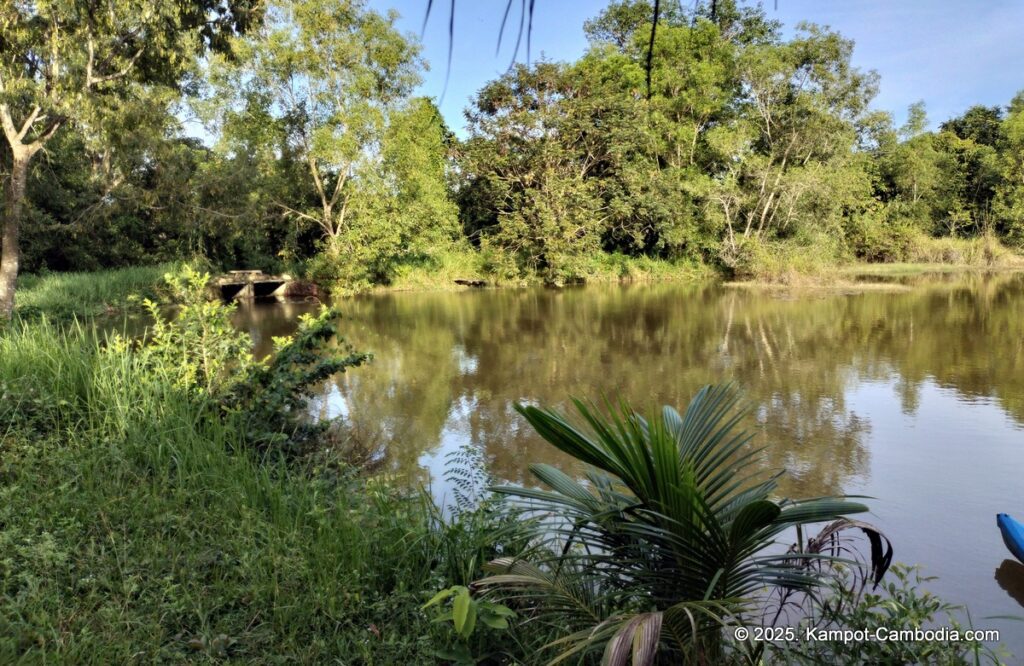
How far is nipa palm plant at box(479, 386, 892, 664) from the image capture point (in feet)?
5.17

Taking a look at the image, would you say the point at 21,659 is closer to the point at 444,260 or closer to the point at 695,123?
the point at 444,260

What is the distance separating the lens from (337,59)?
18.2 metres

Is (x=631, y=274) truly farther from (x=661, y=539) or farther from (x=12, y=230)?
(x=661, y=539)

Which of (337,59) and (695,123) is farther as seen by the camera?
(695,123)

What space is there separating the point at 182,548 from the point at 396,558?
2.71 ft

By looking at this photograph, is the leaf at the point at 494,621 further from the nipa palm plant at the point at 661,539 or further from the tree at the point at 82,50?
the tree at the point at 82,50

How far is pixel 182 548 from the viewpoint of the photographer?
250cm

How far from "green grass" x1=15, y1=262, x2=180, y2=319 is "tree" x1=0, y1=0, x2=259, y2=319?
2.33m

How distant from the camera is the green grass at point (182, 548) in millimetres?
1971

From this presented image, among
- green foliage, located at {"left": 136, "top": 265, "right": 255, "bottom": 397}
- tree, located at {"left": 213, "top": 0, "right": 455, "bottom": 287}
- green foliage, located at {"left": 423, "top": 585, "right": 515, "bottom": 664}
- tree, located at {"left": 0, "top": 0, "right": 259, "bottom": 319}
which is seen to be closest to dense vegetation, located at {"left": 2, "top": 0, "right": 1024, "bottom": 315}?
tree, located at {"left": 213, "top": 0, "right": 455, "bottom": 287}

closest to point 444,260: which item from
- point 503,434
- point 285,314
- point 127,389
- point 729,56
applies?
point 285,314

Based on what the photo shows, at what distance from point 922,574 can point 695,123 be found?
22617 mm

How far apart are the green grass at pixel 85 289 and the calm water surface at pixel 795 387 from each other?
302 cm

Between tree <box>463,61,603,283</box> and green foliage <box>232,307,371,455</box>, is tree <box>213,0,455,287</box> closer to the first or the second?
tree <box>463,61,603,283</box>
